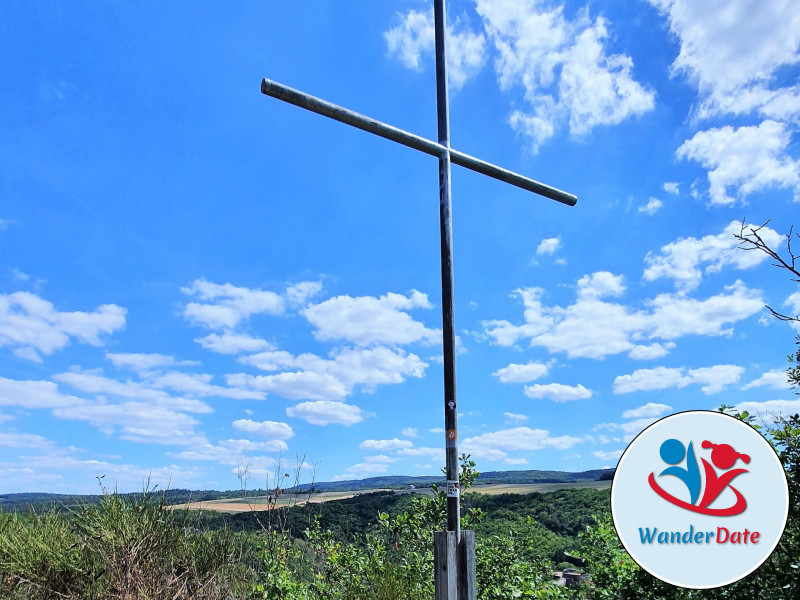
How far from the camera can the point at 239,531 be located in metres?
6.11

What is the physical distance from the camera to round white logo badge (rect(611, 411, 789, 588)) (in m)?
4.26

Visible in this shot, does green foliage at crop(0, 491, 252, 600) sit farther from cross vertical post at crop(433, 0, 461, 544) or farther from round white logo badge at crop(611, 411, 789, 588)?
round white logo badge at crop(611, 411, 789, 588)

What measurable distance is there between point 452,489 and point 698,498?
7.05 ft

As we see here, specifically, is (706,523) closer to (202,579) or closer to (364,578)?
(364,578)

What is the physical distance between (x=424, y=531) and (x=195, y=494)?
2.45 metres

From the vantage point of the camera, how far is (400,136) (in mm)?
3744

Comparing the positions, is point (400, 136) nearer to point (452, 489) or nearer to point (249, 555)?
point (452, 489)

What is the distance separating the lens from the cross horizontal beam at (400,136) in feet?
11.3

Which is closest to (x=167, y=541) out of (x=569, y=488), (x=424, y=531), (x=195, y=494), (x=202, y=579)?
(x=202, y=579)

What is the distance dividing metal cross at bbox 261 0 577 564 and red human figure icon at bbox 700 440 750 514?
6.99 feet

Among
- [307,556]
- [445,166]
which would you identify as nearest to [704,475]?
[445,166]

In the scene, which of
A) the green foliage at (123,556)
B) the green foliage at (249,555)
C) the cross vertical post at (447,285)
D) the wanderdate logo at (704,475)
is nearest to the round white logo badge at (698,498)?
the wanderdate logo at (704,475)

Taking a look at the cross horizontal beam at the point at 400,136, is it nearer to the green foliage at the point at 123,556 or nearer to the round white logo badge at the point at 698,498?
the round white logo badge at the point at 698,498

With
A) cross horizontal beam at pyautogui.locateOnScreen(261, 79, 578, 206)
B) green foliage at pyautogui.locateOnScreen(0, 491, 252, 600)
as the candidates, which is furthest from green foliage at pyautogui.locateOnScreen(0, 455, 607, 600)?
cross horizontal beam at pyautogui.locateOnScreen(261, 79, 578, 206)
